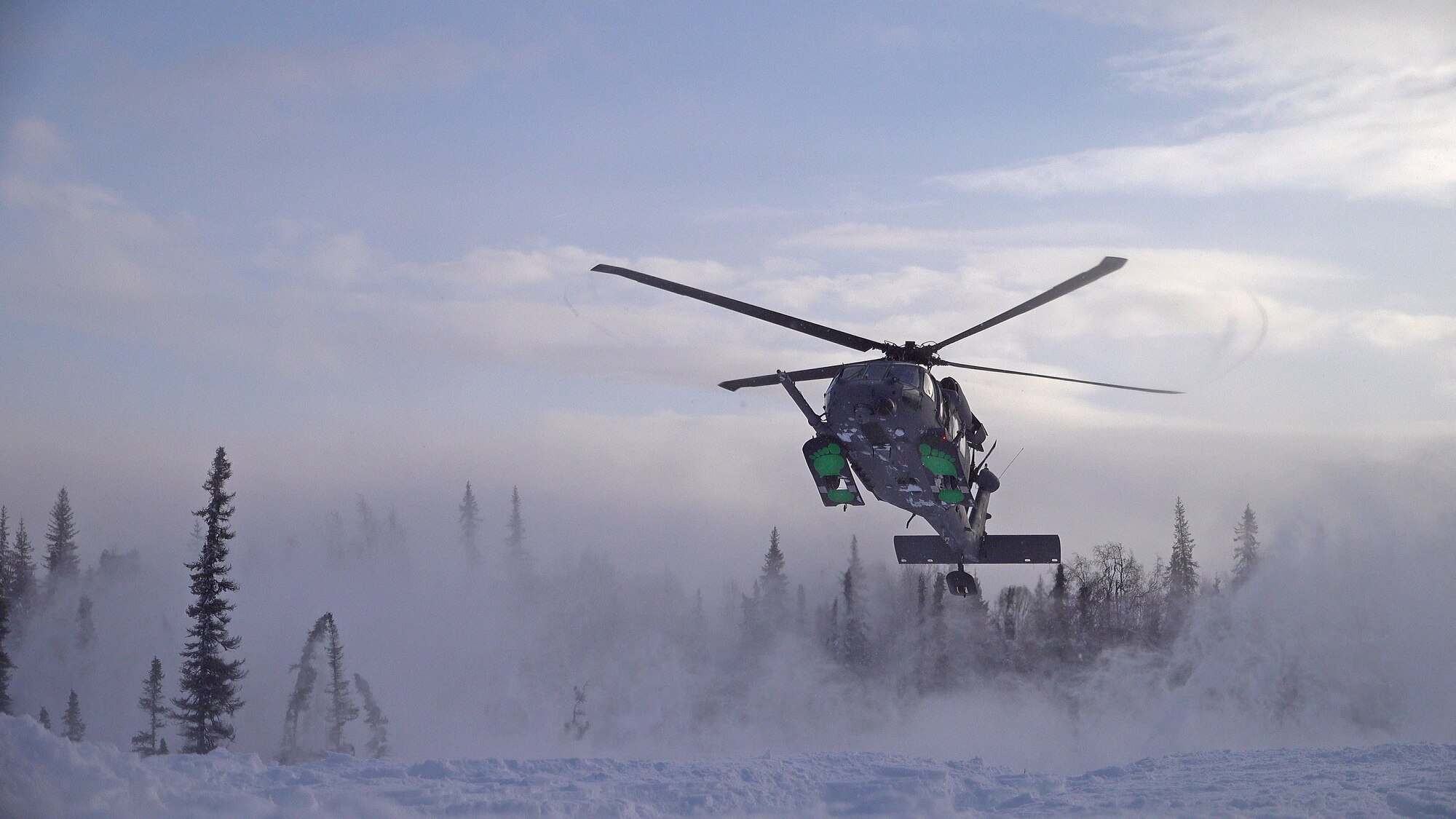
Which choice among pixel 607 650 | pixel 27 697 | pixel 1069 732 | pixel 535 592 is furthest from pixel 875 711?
pixel 27 697

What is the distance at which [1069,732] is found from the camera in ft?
138

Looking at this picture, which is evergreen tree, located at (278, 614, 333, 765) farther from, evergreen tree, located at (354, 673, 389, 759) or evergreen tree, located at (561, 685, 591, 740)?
evergreen tree, located at (561, 685, 591, 740)

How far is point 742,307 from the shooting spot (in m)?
16.0

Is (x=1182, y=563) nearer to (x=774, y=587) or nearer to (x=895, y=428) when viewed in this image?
(x=774, y=587)

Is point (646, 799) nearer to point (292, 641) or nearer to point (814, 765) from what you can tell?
point (814, 765)

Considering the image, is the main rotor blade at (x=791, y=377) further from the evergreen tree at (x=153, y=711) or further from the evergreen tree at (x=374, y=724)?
the evergreen tree at (x=374, y=724)

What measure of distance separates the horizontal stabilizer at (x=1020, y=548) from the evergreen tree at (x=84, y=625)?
236 feet

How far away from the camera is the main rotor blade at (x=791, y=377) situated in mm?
17703

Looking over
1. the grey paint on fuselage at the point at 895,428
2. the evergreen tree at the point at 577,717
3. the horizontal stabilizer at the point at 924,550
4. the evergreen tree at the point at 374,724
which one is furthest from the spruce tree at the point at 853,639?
the grey paint on fuselage at the point at 895,428

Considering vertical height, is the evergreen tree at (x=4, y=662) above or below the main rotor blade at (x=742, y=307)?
below

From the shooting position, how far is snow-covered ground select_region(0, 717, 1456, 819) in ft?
42.0

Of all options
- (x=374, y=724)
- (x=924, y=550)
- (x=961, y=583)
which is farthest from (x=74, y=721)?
(x=961, y=583)

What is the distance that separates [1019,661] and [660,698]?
2353cm

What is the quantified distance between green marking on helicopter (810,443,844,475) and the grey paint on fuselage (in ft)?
0.59
